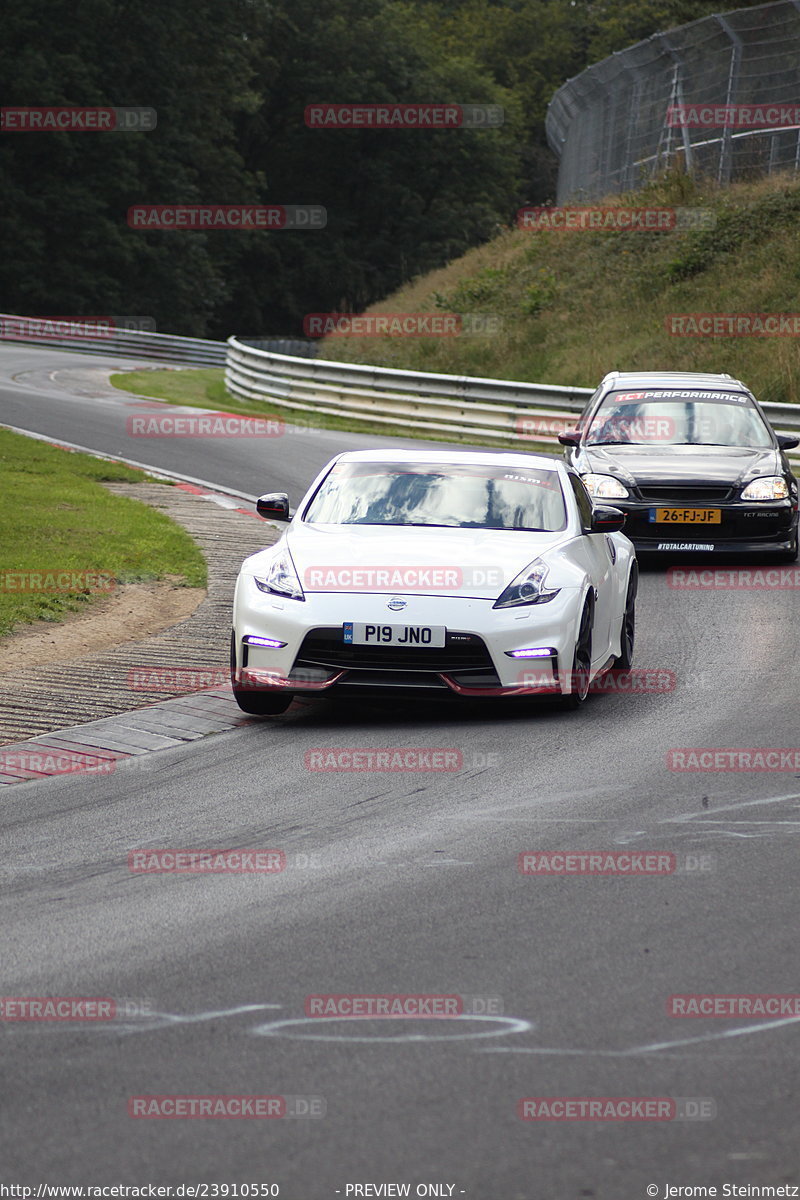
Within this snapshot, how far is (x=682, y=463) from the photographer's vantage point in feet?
49.4

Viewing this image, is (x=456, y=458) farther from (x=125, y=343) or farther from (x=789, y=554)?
(x=125, y=343)

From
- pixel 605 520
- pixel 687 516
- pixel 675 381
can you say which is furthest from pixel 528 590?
pixel 675 381

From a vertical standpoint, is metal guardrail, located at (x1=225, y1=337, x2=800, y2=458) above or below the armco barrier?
below

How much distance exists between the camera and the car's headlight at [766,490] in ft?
48.2

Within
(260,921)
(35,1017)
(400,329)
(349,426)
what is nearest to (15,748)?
(260,921)

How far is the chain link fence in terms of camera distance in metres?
31.1

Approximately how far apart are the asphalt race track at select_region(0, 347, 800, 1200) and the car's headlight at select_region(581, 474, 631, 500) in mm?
5828

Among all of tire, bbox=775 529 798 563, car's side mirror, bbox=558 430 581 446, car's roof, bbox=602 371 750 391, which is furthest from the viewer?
car's roof, bbox=602 371 750 391

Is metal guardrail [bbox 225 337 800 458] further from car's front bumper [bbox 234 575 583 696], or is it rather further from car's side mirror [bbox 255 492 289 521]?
car's front bumper [bbox 234 575 583 696]

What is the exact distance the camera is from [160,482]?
804 inches

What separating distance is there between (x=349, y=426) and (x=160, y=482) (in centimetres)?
878

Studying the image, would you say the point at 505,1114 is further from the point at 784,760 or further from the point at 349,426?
the point at 349,426

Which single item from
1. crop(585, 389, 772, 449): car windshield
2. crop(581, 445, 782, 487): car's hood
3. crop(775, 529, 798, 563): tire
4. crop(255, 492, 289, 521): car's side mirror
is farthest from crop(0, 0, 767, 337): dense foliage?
crop(255, 492, 289, 521): car's side mirror

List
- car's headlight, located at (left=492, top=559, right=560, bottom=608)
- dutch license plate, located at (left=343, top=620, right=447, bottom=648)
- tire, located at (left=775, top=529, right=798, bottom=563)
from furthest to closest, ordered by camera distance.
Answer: tire, located at (left=775, top=529, right=798, bottom=563), car's headlight, located at (left=492, top=559, right=560, bottom=608), dutch license plate, located at (left=343, top=620, right=447, bottom=648)
